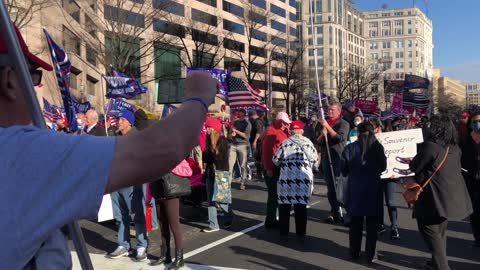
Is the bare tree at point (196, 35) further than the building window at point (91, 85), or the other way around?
the bare tree at point (196, 35)

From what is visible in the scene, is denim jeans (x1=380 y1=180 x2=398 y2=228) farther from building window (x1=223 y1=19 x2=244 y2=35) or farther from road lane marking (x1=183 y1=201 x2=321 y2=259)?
building window (x1=223 y1=19 x2=244 y2=35)

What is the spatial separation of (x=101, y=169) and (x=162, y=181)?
4.58 m

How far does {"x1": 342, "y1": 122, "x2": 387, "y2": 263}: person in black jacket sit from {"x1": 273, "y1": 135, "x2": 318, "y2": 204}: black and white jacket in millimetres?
1152

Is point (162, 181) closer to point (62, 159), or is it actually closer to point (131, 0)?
point (62, 159)

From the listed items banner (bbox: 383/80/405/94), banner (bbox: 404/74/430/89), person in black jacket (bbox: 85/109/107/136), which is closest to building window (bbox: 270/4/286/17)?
banner (bbox: 383/80/405/94)

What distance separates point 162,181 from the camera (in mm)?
5707

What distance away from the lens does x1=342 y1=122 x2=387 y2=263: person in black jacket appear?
5822mm

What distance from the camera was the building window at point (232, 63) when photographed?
66875 mm

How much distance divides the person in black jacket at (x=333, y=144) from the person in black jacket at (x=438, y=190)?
9.65 ft

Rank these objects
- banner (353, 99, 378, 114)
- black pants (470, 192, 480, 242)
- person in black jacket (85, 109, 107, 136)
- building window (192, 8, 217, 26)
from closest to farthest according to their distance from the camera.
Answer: black pants (470, 192, 480, 242), person in black jacket (85, 109, 107, 136), banner (353, 99, 378, 114), building window (192, 8, 217, 26)

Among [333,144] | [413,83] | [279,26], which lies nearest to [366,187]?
[333,144]

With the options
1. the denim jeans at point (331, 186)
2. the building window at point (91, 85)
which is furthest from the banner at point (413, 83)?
the building window at point (91, 85)

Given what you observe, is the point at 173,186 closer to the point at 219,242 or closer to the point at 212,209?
the point at 219,242

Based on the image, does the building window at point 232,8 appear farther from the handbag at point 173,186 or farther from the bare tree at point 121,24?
the handbag at point 173,186
